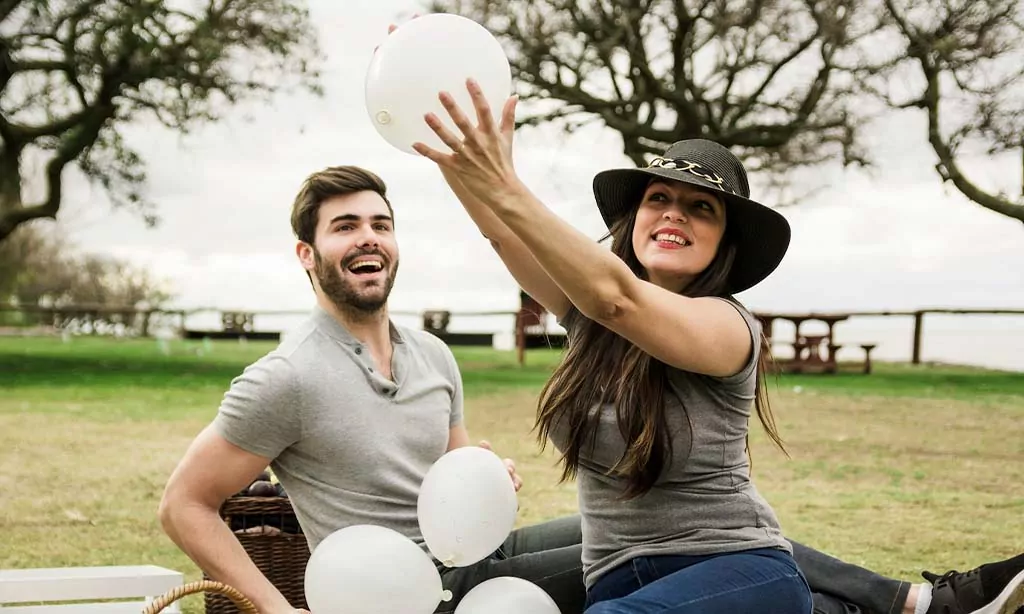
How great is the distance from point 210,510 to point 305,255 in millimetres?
757

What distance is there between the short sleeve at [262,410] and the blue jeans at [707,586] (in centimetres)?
86

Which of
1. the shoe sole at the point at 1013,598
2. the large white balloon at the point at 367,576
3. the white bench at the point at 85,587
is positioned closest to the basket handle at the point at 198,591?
the large white balloon at the point at 367,576

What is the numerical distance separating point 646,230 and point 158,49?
13989mm

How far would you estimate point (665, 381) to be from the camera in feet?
7.39

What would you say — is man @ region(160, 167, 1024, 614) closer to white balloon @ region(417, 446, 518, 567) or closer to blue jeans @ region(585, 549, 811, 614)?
white balloon @ region(417, 446, 518, 567)

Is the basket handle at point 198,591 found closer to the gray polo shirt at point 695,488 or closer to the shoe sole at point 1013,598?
the gray polo shirt at point 695,488

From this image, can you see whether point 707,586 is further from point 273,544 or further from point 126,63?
point 126,63

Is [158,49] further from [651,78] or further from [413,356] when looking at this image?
[413,356]

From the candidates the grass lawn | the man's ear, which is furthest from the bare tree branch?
the man's ear

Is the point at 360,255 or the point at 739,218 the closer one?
the point at 739,218

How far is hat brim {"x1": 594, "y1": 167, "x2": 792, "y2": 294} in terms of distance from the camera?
2318 millimetres

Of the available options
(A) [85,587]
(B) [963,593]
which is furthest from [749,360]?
(A) [85,587]

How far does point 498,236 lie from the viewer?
247 cm

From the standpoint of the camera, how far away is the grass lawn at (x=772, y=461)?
17.0ft
